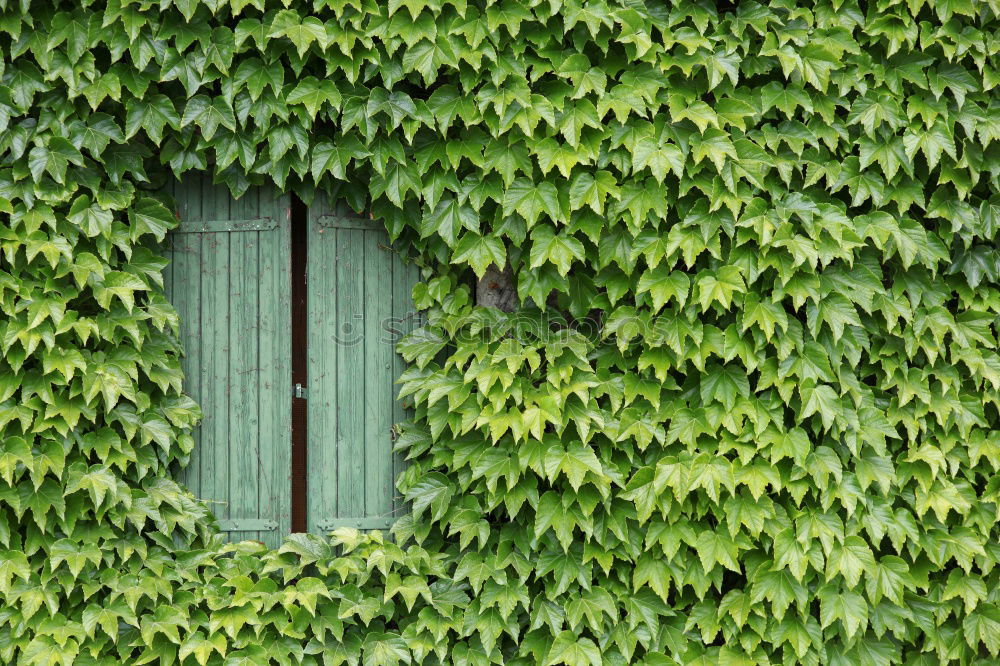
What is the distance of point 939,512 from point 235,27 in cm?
348

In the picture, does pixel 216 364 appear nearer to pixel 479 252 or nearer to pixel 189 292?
pixel 189 292

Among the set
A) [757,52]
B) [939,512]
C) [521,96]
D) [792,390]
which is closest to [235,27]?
[521,96]

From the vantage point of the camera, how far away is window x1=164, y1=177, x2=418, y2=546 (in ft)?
11.6

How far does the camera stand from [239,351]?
3.54 metres

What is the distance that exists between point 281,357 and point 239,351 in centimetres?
18

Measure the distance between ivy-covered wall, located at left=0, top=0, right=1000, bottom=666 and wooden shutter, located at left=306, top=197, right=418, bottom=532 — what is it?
0.17m

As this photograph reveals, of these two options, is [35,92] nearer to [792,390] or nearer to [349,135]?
[349,135]

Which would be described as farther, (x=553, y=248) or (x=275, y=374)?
(x=275, y=374)

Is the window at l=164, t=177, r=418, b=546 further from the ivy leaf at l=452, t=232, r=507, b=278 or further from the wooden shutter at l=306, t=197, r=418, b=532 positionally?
the ivy leaf at l=452, t=232, r=507, b=278

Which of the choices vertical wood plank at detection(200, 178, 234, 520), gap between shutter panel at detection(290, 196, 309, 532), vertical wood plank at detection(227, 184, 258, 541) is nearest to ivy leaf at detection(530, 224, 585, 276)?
gap between shutter panel at detection(290, 196, 309, 532)

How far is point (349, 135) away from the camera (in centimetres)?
334

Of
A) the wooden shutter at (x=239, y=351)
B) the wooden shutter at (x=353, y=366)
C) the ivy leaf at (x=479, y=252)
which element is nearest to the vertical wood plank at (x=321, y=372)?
the wooden shutter at (x=353, y=366)

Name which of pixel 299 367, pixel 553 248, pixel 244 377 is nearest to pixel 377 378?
pixel 299 367

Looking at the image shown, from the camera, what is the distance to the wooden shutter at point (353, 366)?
11.6 feet
